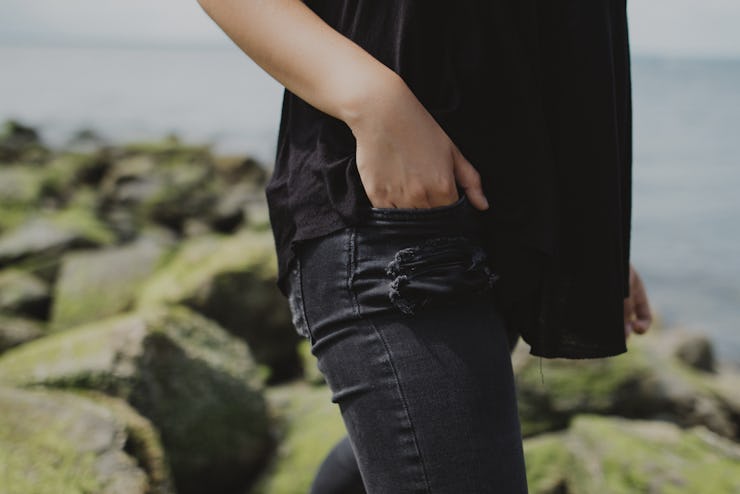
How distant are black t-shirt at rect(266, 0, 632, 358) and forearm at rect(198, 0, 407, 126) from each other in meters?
0.07

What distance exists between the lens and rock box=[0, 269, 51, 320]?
5520 millimetres

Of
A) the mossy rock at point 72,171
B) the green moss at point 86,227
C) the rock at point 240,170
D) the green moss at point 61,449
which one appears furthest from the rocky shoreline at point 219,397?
the rock at point 240,170

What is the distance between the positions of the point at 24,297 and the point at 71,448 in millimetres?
4148

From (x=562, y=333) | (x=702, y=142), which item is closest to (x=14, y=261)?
(x=562, y=333)

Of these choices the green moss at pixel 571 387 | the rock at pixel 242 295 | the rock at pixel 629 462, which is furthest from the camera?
the rock at pixel 242 295

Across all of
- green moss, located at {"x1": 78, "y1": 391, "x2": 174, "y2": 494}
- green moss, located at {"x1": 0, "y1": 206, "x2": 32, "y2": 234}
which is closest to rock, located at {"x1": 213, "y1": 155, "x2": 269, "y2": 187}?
green moss, located at {"x1": 0, "y1": 206, "x2": 32, "y2": 234}

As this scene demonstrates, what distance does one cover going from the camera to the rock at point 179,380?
2.64m

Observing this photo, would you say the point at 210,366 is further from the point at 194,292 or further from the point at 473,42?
the point at 473,42

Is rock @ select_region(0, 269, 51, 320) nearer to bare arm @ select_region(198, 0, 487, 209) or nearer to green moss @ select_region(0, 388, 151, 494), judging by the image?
green moss @ select_region(0, 388, 151, 494)

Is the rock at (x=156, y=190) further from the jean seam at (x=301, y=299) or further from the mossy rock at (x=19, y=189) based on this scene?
the jean seam at (x=301, y=299)

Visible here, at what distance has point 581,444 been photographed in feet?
10.3

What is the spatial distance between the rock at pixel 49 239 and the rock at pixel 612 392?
478 centimetres

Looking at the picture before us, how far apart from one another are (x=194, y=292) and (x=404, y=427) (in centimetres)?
342

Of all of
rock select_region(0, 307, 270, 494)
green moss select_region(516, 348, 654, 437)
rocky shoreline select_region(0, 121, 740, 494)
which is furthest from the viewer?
green moss select_region(516, 348, 654, 437)
